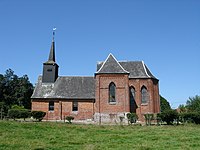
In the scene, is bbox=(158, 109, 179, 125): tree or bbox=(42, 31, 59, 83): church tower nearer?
bbox=(158, 109, 179, 125): tree

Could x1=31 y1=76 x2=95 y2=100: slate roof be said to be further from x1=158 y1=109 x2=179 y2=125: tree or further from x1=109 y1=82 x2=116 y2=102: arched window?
x1=158 y1=109 x2=179 y2=125: tree

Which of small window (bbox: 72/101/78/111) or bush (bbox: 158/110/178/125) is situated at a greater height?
small window (bbox: 72/101/78/111)

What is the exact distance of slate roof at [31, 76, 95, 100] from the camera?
3794 centimetres

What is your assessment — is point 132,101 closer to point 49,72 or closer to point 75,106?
point 75,106

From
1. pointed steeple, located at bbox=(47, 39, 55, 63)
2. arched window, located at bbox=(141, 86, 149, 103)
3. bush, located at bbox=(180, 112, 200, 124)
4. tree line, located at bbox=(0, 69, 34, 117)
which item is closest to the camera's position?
bush, located at bbox=(180, 112, 200, 124)

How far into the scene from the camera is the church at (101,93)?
34188 mm

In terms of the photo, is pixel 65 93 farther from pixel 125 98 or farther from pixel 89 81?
pixel 125 98

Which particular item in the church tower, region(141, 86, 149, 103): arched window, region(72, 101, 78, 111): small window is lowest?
region(72, 101, 78, 111): small window

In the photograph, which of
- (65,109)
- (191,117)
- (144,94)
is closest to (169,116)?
(191,117)

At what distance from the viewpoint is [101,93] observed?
34562 mm

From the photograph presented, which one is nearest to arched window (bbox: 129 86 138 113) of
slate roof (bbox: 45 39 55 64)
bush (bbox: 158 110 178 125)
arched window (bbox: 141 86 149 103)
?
arched window (bbox: 141 86 149 103)

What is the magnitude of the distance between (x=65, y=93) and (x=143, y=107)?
1214 cm

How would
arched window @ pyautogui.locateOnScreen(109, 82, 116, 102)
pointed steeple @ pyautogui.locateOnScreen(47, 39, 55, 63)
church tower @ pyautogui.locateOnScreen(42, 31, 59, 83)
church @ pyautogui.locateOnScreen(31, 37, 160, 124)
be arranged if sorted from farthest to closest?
pointed steeple @ pyautogui.locateOnScreen(47, 39, 55, 63) → church tower @ pyautogui.locateOnScreen(42, 31, 59, 83) → arched window @ pyautogui.locateOnScreen(109, 82, 116, 102) → church @ pyautogui.locateOnScreen(31, 37, 160, 124)

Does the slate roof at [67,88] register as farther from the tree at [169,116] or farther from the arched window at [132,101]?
the tree at [169,116]
